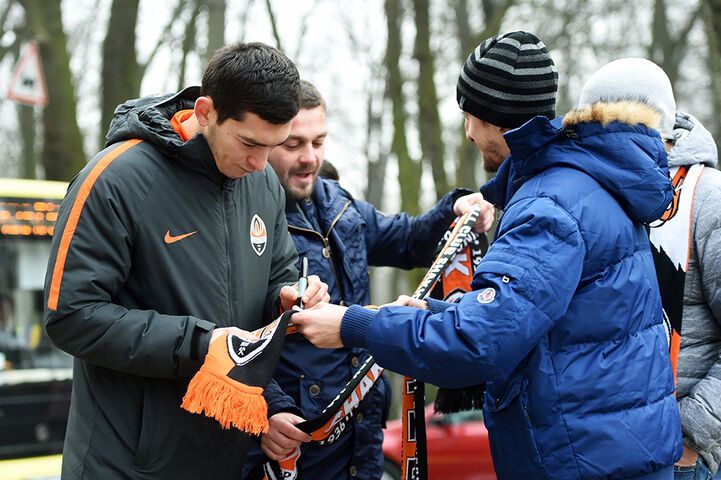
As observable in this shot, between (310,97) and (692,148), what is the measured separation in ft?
5.22

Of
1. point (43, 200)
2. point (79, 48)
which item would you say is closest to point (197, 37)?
point (79, 48)

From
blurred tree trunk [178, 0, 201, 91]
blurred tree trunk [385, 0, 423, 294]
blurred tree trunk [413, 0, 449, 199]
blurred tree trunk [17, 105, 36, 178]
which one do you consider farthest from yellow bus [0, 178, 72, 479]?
blurred tree trunk [17, 105, 36, 178]

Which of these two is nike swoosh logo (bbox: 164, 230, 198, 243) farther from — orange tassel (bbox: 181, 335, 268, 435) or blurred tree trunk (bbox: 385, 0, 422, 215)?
blurred tree trunk (bbox: 385, 0, 422, 215)

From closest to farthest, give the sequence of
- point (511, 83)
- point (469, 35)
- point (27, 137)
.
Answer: point (511, 83)
point (469, 35)
point (27, 137)

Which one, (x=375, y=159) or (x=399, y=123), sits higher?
(x=399, y=123)

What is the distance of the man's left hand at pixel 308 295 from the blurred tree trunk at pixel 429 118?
24.1 ft

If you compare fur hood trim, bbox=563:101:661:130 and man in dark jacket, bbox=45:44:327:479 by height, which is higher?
fur hood trim, bbox=563:101:661:130

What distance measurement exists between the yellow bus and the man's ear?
10.2ft

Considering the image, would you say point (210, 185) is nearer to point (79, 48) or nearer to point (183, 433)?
point (183, 433)

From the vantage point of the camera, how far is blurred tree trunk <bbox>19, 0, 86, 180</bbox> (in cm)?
955

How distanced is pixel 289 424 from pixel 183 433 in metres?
0.47

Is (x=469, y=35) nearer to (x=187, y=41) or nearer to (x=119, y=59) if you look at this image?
(x=187, y=41)

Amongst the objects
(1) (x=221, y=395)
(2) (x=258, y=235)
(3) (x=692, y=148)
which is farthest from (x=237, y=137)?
(3) (x=692, y=148)

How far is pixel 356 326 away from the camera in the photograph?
109 inches
